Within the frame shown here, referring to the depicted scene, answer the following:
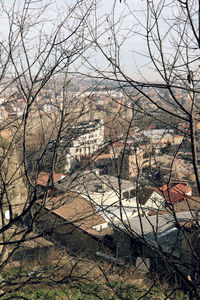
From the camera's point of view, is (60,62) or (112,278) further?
(112,278)

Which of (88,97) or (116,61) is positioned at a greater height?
(116,61)

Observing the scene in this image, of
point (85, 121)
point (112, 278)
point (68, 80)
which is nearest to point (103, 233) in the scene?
point (112, 278)

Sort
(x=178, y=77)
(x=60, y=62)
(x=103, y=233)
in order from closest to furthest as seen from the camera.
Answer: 1. (x=178, y=77)
2. (x=60, y=62)
3. (x=103, y=233)

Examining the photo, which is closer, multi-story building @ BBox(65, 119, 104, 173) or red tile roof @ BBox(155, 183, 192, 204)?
red tile roof @ BBox(155, 183, 192, 204)

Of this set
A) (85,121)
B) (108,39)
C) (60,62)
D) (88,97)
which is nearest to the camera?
(108,39)

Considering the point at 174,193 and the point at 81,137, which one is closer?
the point at 174,193

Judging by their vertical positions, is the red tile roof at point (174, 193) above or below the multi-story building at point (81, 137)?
below

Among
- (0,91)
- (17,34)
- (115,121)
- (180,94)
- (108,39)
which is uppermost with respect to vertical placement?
(17,34)

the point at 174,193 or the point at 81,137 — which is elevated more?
the point at 81,137

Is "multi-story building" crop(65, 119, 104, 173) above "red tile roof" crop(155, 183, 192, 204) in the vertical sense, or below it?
above

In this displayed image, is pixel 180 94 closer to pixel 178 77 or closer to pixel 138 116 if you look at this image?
pixel 178 77

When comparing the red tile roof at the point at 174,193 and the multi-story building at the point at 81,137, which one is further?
the multi-story building at the point at 81,137
